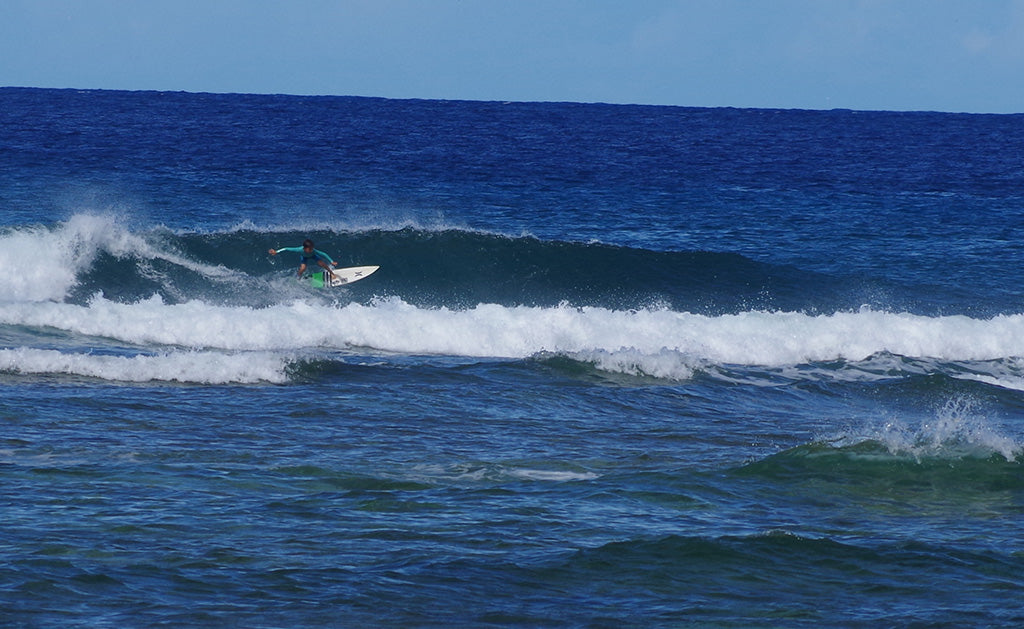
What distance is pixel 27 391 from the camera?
13.5 metres

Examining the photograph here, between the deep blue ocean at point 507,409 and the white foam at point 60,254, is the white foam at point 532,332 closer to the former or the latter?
the deep blue ocean at point 507,409

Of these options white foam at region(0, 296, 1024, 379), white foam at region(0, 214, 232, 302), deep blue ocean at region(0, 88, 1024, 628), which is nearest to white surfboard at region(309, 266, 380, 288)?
deep blue ocean at region(0, 88, 1024, 628)

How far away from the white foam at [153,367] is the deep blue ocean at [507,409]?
6 cm

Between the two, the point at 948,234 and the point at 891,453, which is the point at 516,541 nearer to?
the point at 891,453

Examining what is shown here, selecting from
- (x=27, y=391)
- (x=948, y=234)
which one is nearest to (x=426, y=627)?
(x=27, y=391)

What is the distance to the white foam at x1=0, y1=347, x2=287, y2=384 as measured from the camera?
48.1 feet

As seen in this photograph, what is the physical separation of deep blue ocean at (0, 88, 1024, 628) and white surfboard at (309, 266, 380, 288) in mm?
314

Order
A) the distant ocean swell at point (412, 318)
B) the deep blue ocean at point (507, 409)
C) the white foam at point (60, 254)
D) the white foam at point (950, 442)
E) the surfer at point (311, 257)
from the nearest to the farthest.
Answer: the deep blue ocean at point (507, 409) → the white foam at point (950, 442) → the distant ocean swell at point (412, 318) → the surfer at point (311, 257) → the white foam at point (60, 254)

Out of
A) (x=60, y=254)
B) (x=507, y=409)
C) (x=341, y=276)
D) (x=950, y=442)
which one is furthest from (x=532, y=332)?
(x=60, y=254)

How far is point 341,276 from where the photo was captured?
23766 millimetres

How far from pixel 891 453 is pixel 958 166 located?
4366cm

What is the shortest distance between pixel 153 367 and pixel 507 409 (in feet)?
14.6

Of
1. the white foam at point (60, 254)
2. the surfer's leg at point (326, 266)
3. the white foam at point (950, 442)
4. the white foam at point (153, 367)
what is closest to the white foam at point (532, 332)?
the surfer's leg at point (326, 266)

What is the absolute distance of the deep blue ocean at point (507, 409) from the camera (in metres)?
7.93
